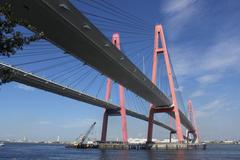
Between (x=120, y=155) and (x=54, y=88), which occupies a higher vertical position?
(x=54, y=88)

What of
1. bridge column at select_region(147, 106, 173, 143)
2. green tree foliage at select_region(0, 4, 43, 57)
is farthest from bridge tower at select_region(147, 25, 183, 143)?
green tree foliage at select_region(0, 4, 43, 57)

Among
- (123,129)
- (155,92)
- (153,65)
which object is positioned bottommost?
(123,129)

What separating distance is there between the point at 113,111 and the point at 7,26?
59.8 metres

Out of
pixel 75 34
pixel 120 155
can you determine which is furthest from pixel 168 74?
pixel 75 34

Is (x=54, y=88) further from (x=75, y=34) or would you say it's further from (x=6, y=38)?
(x=6, y=38)

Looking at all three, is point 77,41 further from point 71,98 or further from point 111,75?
point 71,98

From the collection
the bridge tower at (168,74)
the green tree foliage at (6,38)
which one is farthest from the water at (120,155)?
the green tree foliage at (6,38)

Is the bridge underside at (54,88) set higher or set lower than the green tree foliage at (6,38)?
higher

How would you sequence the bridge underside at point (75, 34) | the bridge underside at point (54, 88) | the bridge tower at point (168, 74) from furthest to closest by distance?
the bridge tower at point (168, 74), the bridge underside at point (54, 88), the bridge underside at point (75, 34)

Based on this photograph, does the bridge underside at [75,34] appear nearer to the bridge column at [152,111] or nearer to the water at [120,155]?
the water at [120,155]

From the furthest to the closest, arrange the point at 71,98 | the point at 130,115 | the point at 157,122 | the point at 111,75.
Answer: the point at 157,122 → the point at 130,115 → the point at 71,98 → the point at 111,75

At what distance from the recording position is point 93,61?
3375 cm

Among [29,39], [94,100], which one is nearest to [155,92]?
[94,100]

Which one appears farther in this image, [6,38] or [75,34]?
[75,34]
